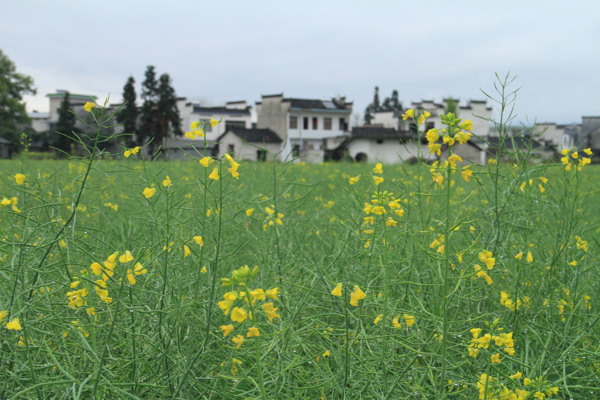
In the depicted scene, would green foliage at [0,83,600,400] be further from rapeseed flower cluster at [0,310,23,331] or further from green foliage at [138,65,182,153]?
green foliage at [138,65,182,153]

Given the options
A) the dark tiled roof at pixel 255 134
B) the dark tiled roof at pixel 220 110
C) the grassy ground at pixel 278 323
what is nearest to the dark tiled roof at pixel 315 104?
the dark tiled roof at pixel 255 134

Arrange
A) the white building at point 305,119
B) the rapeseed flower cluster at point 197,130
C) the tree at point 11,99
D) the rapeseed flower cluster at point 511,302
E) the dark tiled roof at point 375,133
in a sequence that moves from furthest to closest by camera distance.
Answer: the white building at point 305,119 < the dark tiled roof at point 375,133 < the tree at point 11,99 < the rapeseed flower cluster at point 511,302 < the rapeseed flower cluster at point 197,130

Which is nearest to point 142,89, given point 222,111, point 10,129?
point 10,129

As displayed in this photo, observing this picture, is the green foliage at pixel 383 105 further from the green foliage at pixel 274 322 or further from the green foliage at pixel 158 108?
the green foliage at pixel 274 322

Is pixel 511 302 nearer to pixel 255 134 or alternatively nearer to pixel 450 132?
pixel 450 132

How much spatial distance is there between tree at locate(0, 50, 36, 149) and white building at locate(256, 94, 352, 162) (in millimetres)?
18209

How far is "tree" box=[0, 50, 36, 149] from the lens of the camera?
34375mm

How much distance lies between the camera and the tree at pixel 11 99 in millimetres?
34375

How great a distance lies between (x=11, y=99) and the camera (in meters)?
35.3

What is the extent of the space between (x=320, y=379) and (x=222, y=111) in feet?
167

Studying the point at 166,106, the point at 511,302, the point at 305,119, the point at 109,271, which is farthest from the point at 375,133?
A: the point at 109,271

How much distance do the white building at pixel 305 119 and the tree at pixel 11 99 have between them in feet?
59.7

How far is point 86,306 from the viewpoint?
4.40ft

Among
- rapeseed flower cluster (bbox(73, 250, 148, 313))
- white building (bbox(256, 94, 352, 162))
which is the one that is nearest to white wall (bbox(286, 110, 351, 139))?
white building (bbox(256, 94, 352, 162))
